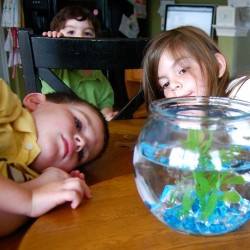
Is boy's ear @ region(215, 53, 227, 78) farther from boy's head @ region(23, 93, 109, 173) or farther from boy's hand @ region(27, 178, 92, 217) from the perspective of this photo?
boy's hand @ region(27, 178, 92, 217)

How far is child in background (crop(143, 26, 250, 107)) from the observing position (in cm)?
113

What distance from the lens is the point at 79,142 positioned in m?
0.86

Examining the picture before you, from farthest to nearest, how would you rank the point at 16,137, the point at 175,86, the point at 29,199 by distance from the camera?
1. the point at 175,86
2. the point at 16,137
3. the point at 29,199

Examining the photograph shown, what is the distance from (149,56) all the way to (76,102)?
335 millimetres

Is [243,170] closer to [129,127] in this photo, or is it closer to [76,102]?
[76,102]

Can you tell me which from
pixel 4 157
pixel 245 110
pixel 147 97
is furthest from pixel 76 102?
pixel 245 110

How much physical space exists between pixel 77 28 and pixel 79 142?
54.9 inches

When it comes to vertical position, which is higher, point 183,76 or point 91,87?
point 183,76

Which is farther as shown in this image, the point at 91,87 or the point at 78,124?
the point at 91,87

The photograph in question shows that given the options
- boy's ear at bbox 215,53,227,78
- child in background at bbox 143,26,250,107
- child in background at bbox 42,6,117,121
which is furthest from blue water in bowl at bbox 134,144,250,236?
child in background at bbox 42,6,117,121

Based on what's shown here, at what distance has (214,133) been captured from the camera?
44cm

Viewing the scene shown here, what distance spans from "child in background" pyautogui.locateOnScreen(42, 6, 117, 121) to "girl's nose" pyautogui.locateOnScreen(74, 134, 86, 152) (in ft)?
2.70

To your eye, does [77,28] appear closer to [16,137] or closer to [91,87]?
[91,87]

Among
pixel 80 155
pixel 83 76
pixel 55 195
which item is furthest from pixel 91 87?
pixel 55 195
